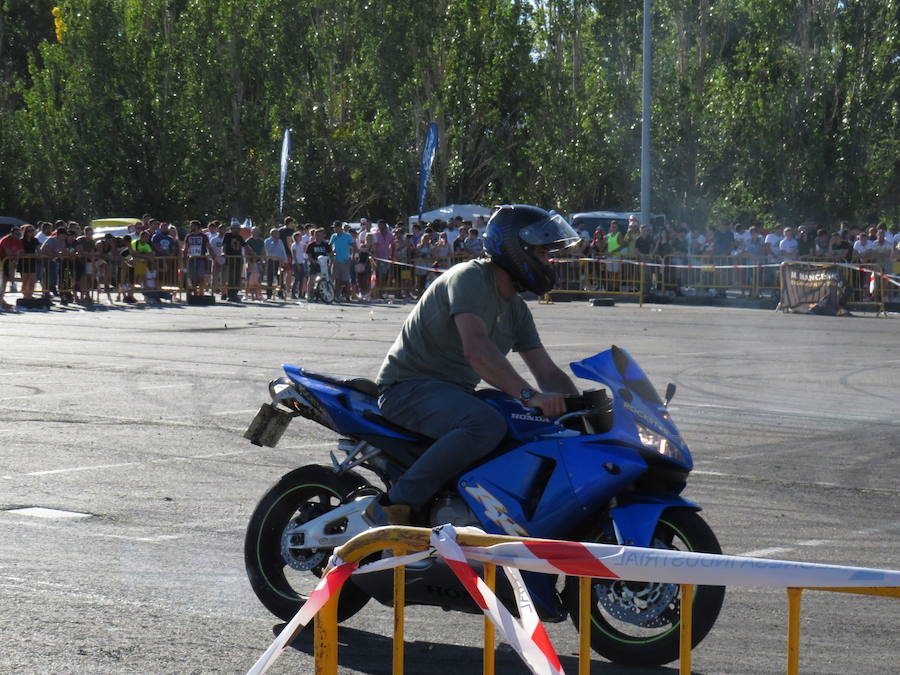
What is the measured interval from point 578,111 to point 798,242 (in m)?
23.3

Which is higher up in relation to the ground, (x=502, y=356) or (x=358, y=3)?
(x=358, y=3)

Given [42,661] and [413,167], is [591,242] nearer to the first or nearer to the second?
[413,167]

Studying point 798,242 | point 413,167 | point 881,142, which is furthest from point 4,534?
point 413,167

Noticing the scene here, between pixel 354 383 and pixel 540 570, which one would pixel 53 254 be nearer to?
pixel 354 383

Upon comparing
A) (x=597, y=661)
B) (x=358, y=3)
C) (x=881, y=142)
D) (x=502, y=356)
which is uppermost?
(x=358, y=3)

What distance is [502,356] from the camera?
5219 mm

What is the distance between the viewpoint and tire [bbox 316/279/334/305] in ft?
101

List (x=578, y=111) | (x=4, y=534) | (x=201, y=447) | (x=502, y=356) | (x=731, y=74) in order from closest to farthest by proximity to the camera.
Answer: (x=502, y=356) < (x=4, y=534) < (x=201, y=447) < (x=731, y=74) < (x=578, y=111)

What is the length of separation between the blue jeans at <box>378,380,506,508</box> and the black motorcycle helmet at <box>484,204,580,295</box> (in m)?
0.51

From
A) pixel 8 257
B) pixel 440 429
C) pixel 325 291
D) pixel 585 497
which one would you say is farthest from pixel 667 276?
pixel 585 497

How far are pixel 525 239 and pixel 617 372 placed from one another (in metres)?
0.63

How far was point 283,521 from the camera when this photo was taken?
5.63 metres

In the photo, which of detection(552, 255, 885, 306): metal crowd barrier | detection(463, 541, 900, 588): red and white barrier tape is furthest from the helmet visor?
detection(552, 255, 885, 306): metal crowd barrier

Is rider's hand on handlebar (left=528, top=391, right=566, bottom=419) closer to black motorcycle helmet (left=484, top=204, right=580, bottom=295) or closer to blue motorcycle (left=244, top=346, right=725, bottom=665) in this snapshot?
blue motorcycle (left=244, top=346, right=725, bottom=665)
